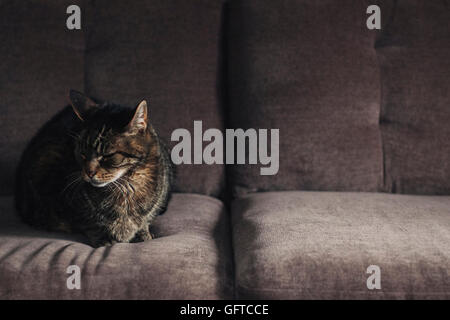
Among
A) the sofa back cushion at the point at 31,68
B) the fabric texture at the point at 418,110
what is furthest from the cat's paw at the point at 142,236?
the fabric texture at the point at 418,110

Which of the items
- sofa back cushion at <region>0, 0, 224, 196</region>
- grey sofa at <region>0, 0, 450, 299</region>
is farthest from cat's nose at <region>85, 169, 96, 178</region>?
sofa back cushion at <region>0, 0, 224, 196</region>

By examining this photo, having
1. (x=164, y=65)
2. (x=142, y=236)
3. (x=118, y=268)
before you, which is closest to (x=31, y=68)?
(x=164, y=65)

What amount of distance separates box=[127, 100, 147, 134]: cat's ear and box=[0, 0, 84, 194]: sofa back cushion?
52 centimetres

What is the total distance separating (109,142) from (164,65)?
1.73ft

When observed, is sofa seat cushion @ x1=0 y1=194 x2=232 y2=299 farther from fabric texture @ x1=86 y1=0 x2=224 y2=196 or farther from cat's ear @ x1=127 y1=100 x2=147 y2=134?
fabric texture @ x1=86 y1=0 x2=224 y2=196

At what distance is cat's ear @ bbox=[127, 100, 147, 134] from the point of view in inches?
38.9

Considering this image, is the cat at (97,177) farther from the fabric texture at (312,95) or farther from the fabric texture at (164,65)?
the fabric texture at (312,95)

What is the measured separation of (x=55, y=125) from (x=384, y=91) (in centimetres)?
104

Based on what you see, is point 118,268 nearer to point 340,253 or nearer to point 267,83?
point 340,253

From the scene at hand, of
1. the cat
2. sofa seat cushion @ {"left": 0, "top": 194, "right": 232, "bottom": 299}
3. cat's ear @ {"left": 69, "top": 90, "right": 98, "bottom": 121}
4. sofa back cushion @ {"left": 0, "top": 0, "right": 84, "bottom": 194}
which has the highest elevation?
sofa back cushion @ {"left": 0, "top": 0, "right": 84, "bottom": 194}

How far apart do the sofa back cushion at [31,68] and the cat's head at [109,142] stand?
42cm

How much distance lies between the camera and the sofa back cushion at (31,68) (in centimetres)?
140

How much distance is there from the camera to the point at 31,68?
4.66 ft
